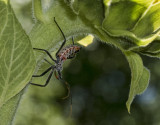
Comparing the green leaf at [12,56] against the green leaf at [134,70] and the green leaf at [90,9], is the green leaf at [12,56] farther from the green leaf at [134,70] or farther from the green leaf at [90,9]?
the green leaf at [134,70]

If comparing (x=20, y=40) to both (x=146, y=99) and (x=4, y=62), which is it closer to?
(x=4, y=62)

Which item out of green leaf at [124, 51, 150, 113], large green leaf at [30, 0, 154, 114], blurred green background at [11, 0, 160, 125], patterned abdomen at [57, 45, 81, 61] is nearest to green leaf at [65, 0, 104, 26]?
large green leaf at [30, 0, 154, 114]

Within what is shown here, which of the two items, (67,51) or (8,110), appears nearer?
(8,110)

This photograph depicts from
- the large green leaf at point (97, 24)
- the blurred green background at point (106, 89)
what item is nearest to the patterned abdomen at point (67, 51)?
the large green leaf at point (97, 24)

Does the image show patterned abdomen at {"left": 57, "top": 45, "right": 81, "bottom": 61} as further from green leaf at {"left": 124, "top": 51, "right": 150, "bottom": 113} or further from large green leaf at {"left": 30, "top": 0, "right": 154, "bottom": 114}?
green leaf at {"left": 124, "top": 51, "right": 150, "bottom": 113}

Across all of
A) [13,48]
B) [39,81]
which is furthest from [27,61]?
[39,81]

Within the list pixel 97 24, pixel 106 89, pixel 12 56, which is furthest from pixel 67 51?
pixel 106 89

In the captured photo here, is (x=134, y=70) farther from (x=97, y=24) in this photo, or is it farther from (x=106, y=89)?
(x=106, y=89)
